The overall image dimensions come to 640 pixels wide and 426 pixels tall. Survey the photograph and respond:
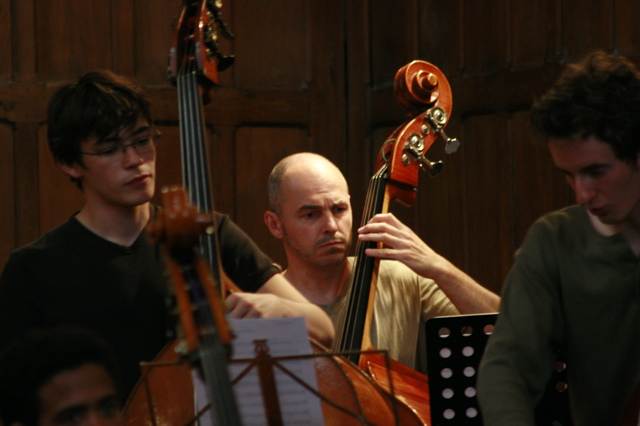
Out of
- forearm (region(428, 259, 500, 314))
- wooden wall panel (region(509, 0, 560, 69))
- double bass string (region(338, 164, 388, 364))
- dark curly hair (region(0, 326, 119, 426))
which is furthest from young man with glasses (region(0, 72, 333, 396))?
wooden wall panel (region(509, 0, 560, 69))

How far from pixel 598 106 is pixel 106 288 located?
47.3 inches

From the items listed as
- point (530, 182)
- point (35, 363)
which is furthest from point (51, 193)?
point (35, 363)

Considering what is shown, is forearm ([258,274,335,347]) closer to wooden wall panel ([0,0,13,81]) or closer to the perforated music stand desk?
the perforated music stand desk

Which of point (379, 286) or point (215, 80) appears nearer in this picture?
point (215, 80)

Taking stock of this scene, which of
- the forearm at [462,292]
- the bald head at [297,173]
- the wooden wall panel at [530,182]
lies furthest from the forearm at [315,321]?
the wooden wall panel at [530,182]

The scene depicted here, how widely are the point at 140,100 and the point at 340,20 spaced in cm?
178

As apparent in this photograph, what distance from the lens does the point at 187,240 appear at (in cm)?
129

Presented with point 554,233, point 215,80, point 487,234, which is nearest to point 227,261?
point 215,80

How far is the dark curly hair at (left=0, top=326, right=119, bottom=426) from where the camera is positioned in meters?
1.59

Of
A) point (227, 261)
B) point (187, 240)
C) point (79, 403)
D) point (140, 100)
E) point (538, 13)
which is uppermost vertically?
point (538, 13)

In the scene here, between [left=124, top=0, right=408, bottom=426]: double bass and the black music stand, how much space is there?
19cm

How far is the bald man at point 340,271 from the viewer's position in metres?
2.71

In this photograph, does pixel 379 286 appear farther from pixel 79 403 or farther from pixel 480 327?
pixel 79 403

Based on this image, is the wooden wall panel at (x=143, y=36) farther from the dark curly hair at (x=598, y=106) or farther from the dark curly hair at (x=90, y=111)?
the dark curly hair at (x=598, y=106)
